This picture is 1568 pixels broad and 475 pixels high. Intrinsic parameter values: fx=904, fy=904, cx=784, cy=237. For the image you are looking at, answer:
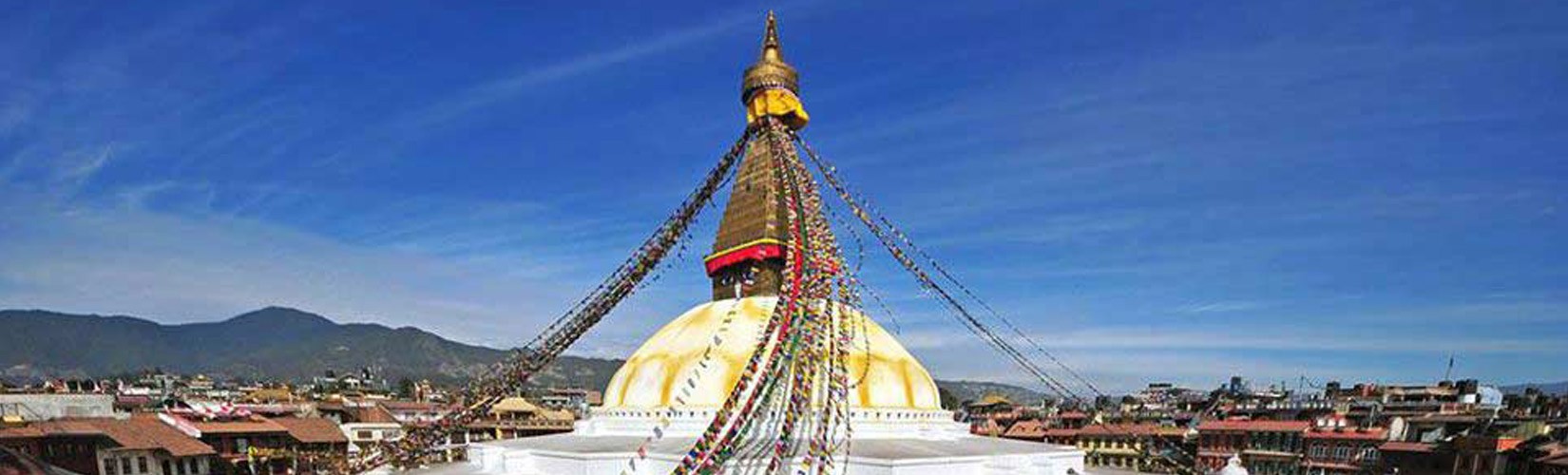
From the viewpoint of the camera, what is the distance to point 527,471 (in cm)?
1497

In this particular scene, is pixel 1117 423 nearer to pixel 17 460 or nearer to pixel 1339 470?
pixel 1339 470

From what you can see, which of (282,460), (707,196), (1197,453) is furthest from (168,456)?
(1197,453)

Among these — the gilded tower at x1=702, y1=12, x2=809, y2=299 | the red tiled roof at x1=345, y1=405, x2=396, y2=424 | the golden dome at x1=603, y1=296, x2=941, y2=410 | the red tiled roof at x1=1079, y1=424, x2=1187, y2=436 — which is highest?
the gilded tower at x1=702, y1=12, x2=809, y2=299

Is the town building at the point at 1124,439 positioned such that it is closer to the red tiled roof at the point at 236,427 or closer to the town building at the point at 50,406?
the red tiled roof at the point at 236,427

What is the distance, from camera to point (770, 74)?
58.9 ft

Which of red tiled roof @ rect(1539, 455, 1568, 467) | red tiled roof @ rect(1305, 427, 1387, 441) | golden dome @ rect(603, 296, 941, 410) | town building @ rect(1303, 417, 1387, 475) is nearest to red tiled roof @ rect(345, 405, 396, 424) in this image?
golden dome @ rect(603, 296, 941, 410)

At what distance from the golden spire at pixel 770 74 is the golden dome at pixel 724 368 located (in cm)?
435

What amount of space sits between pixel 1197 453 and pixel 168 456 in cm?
3487

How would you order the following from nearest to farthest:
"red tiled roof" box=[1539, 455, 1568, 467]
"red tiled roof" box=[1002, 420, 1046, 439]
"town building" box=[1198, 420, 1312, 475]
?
"red tiled roof" box=[1539, 455, 1568, 467], "town building" box=[1198, 420, 1312, 475], "red tiled roof" box=[1002, 420, 1046, 439]

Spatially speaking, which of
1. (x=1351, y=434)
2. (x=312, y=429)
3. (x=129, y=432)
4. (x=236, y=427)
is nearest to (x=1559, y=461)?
(x=1351, y=434)

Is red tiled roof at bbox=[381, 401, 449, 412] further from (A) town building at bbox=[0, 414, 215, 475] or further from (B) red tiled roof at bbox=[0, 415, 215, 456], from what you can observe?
(A) town building at bbox=[0, 414, 215, 475]

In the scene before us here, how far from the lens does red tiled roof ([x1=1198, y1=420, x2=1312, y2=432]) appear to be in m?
32.2

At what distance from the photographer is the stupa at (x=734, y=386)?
13.3 m

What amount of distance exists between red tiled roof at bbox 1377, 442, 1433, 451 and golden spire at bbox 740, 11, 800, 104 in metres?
22.6
